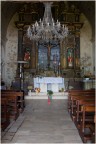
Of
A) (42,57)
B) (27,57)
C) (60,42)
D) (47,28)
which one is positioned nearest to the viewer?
(47,28)

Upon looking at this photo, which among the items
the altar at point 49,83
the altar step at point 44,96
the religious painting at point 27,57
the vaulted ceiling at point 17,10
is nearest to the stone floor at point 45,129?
the altar step at point 44,96

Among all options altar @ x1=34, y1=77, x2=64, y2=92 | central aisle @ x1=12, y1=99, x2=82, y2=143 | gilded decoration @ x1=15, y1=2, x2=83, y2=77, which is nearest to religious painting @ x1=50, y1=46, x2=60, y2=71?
gilded decoration @ x1=15, y1=2, x2=83, y2=77

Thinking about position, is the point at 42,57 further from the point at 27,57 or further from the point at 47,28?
the point at 47,28

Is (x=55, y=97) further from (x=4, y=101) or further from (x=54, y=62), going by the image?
(x=4, y=101)

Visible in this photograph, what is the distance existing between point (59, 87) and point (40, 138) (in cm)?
828

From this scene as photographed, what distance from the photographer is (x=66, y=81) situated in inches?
545

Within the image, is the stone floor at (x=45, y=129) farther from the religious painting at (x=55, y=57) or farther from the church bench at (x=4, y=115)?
the religious painting at (x=55, y=57)

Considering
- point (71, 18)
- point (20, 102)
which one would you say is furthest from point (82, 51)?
point (20, 102)

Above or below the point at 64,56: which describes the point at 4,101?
below

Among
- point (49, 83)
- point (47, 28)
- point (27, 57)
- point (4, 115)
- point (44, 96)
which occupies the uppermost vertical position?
point (47, 28)

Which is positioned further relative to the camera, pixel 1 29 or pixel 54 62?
pixel 54 62

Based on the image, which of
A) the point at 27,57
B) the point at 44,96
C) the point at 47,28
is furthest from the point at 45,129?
the point at 27,57

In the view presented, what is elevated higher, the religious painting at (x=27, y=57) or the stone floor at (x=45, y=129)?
the religious painting at (x=27, y=57)

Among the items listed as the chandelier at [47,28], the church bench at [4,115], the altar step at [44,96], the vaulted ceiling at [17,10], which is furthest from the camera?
the vaulted ceiling at [17,10]
